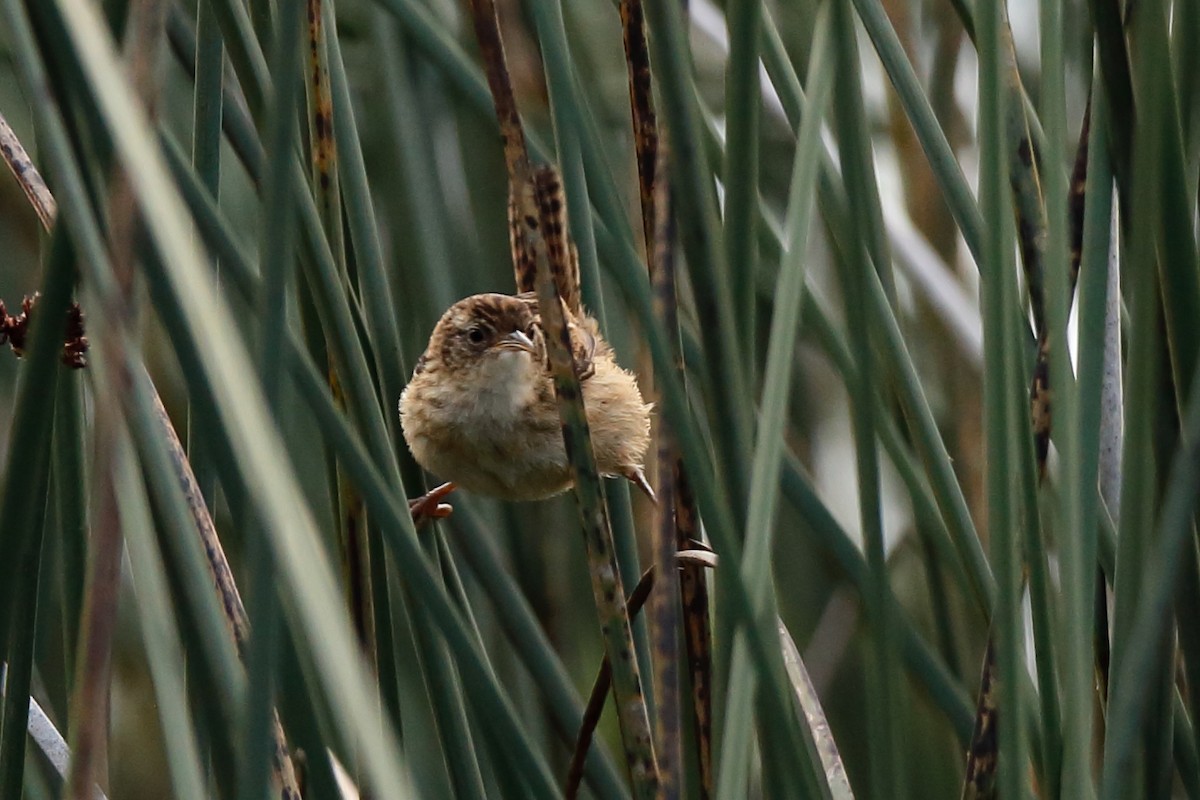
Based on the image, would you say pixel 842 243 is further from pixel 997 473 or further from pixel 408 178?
pixel 408 178

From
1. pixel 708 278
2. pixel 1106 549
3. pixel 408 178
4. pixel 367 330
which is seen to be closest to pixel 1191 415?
pixel 708 278

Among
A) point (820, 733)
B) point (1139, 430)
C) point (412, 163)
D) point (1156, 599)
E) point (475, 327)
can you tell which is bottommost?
point (820, 733)

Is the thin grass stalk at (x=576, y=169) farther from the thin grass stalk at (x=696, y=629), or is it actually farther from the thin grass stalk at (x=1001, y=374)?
the thin grass stalk at (x=1001, y=374)

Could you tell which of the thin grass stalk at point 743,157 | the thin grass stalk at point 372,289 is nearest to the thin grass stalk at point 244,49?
the thin grass stalk at point 372,289

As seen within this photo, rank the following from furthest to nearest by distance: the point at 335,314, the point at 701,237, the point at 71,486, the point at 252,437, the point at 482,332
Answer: the point at 482,332, the point at 71,486, the point at 335,314, the point at 701,237, the point at 252,437

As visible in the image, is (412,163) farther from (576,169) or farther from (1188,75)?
(1188,75)

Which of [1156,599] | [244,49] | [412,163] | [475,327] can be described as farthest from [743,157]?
[475,327]

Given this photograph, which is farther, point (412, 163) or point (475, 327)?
point (475, 327)
